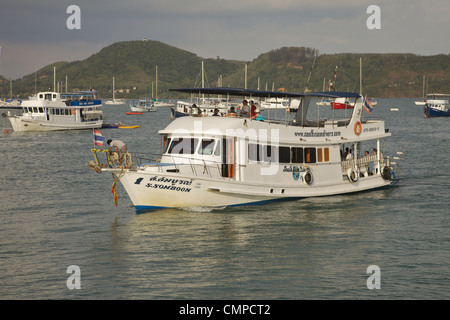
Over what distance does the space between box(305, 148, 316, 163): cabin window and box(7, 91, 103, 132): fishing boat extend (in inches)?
2167

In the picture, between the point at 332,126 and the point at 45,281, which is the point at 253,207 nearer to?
the point at 332,126

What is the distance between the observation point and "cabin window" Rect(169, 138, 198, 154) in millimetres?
26312

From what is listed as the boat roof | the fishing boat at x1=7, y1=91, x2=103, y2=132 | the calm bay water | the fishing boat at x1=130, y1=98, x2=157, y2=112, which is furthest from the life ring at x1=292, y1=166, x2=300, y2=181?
the fishing boat at x1=130, y1=98, x2=157, y2=112

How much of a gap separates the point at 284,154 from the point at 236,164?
9.19ft

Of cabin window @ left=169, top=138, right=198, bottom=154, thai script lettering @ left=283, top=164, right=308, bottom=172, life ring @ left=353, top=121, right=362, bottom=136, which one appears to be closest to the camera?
cabin window @ left=169, top=138, right=198, bottom=154

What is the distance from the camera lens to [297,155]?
28.2 metres

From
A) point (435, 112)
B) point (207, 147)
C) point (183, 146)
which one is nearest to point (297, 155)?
point (207, 147)

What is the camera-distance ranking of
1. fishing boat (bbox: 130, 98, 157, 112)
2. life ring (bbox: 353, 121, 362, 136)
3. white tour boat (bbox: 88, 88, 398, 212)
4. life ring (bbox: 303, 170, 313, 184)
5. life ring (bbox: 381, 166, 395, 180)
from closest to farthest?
white tour boat (bbox: 88, 88, 398, 212)
life ring (bbox: 303, 170, 313, 184)
life ring (bbox: 353, 121, 362, 136)
life ring (bbox: 381, 166, 395, 180)
fishing boat (bbox: 130, 98, 157, 112)

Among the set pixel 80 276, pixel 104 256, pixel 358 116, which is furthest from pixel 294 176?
pixel 80 276

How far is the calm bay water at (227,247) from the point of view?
17.4 meters

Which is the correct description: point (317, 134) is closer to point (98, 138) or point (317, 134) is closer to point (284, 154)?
point (284, 154)

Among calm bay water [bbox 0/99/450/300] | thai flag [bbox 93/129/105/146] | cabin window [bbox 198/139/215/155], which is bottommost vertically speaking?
calm bay water [bbox 0/99/450/300]

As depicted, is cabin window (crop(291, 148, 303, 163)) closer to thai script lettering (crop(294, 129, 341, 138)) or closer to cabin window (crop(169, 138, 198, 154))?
thai script lettering (crop(294, 129, 341, 138))
